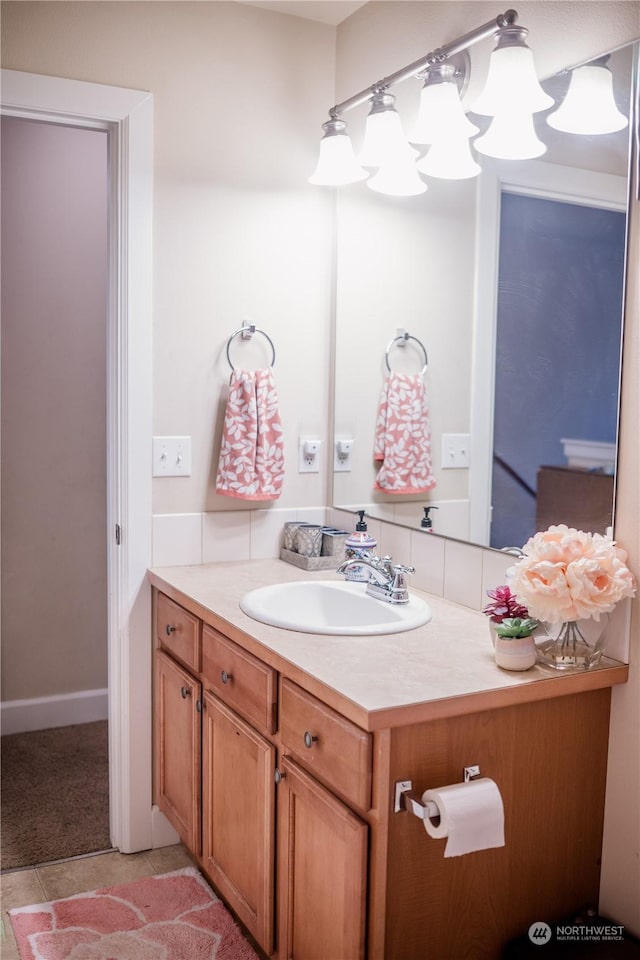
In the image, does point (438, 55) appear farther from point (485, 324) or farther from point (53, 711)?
point (53, 711)

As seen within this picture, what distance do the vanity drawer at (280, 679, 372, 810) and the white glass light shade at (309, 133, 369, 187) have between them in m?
1.42

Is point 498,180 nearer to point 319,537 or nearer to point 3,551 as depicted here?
point 319,537

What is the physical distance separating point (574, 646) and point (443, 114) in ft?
4.01

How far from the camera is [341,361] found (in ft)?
8.73

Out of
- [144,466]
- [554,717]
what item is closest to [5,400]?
[144,466]

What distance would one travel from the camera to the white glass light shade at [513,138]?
1885 mm

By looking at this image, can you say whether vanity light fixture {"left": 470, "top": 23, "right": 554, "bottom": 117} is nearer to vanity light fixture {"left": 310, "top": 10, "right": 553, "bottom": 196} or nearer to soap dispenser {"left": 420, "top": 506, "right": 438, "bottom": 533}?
vanity light fixture {"left": 310, "top": 10, "right": 553, "bottom": 196}

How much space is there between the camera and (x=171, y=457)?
252cm

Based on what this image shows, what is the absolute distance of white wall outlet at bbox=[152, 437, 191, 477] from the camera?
8.20ft

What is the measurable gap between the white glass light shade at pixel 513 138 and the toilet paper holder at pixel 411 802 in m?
1.29

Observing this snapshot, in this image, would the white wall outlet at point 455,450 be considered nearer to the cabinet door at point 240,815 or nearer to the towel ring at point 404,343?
the towel ring at point 404,343

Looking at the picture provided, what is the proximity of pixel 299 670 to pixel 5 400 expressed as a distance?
2095 mm

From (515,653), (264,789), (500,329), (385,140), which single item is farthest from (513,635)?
(385,140)

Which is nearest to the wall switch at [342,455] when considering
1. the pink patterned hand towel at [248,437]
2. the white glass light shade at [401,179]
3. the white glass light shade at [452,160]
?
the pink patterned hand towel at [248,437]
